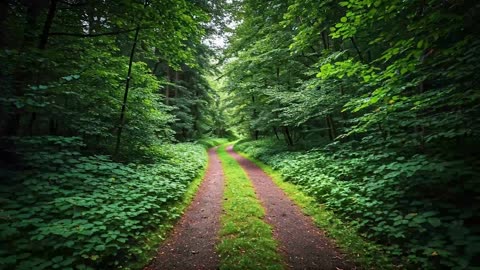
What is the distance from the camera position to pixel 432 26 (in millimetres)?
4242

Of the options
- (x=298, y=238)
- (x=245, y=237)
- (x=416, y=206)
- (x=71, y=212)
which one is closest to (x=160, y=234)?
(x=71, y=212)

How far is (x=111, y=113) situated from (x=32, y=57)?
3.52 metres

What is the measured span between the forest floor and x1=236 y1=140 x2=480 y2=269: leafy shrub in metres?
0.99

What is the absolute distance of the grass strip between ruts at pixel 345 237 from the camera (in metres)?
4.20

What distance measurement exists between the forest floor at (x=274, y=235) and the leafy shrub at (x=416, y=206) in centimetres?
99

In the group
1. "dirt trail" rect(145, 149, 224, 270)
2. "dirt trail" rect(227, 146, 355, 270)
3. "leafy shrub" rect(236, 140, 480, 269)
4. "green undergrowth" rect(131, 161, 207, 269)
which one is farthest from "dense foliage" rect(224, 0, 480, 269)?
"green undergrowth" rect(131, 161, 207, 269)

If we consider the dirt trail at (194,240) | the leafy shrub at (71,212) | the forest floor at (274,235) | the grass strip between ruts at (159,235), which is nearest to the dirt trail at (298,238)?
the forest floor at (274,235)

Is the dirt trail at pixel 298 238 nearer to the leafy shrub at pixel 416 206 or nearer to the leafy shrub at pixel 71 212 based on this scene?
the leafy shrub at pixel 416 206

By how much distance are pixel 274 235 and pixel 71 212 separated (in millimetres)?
4233

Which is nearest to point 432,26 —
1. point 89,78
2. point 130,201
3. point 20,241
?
point 130,201

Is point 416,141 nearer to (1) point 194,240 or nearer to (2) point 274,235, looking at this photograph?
(2) point 274,235

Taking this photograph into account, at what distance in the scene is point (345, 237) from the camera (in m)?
5.12

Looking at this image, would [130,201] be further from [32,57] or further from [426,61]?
[426,61]

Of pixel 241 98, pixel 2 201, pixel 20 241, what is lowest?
pixel 20 241
